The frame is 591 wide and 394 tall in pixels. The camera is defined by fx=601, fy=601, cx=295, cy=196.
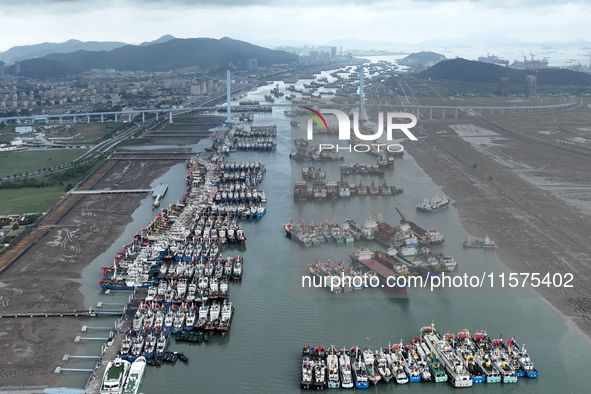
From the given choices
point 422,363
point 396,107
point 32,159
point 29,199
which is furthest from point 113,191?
point 396,107

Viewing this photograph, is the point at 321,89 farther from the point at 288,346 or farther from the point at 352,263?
the point at 288,346

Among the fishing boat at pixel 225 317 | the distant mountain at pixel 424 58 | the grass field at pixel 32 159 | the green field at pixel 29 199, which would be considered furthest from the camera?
the distant mountain at pixel 424 58

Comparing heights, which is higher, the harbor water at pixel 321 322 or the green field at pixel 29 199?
the green field at pixel 29 199

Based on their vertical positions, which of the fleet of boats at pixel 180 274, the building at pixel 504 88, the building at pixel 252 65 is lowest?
the fleet of boats at pixel 180 274

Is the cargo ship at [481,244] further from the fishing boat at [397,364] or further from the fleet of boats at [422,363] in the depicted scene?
the fishing boat at [397,364]

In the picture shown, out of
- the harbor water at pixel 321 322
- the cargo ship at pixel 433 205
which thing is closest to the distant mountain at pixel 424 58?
the cargo ship at pixel 433 205

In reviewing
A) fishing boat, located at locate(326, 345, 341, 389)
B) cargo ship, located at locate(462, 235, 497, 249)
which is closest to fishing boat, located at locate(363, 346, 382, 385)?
fishing boat, located at locate(326, 345, 341, 389)

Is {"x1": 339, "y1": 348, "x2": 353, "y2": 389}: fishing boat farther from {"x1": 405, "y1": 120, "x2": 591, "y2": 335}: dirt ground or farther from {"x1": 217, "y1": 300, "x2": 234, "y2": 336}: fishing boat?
{"x1": 405, "y1": 120, "x2": 591, "y2": 335}: dirt ground
